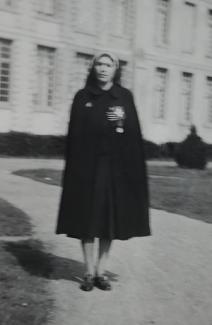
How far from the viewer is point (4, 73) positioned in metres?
22.0

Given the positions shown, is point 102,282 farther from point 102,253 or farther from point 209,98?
point 209,98

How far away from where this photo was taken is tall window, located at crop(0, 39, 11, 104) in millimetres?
21688

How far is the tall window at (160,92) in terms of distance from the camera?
2811 cm

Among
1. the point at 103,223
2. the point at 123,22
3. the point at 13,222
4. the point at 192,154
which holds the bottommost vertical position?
the point at 192,154

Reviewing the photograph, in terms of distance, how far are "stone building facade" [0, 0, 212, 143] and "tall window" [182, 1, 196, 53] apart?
4 centimetres

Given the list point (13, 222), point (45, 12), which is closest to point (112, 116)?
point (13, 222)

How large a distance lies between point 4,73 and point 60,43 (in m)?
2.45

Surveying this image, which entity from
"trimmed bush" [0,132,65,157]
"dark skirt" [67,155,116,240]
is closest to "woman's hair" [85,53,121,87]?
"dark skirt" [67,155,116,240]

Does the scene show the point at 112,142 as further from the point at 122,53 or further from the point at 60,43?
the point at 122,53

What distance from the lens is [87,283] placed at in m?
5.01

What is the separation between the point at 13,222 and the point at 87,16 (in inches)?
696

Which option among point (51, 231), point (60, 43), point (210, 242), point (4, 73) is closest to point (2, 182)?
point (51, 231)

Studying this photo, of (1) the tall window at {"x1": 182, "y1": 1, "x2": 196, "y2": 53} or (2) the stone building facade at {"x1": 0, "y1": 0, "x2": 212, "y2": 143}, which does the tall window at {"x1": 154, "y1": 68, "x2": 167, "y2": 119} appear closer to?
(2) the stone building facade at {"x1": 0, "y1": 0, "x2": 212, "y2": 143}

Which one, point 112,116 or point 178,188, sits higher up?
point 112,116
